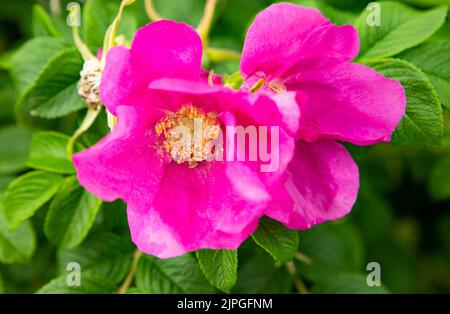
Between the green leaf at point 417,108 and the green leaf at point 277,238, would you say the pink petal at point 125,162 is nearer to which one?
the green leaf at point 277,238

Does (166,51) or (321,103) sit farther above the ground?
(166,51)

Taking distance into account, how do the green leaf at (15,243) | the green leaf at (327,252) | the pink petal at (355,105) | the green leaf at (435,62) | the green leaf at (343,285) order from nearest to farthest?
the pink petal at (355,105)
the green leaf at (435,62)
the green leaf at (15,243)
the green leaf at (343,285)
the green leaf at (327,252)

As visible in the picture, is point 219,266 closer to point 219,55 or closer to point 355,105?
point 355,105

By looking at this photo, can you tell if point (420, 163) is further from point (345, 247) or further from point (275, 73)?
point (275, 73)

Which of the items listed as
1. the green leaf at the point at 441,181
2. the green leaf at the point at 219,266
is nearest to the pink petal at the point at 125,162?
the green leaf at the point at 219,266

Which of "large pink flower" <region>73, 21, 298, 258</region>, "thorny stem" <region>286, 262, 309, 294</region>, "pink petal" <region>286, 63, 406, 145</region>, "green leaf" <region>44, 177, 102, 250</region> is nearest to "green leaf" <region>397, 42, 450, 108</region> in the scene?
"pink petal" <region>286, 63, 406, 145</region>

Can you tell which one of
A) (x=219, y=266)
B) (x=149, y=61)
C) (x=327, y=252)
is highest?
(x=149, y=61)

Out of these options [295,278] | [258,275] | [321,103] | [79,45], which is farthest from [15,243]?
[321,103]
